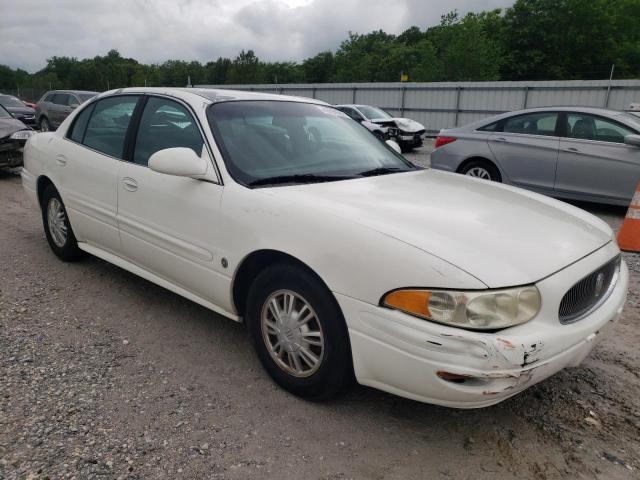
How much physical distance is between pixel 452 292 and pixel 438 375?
35cm

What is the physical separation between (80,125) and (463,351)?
3.73 metres

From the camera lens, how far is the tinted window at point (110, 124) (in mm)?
3832

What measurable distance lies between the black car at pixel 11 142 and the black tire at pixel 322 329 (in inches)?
325

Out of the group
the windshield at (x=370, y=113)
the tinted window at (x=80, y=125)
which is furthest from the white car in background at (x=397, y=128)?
the tinted window at (x=80, y=125)

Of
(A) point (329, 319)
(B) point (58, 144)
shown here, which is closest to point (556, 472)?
(A) point (329, 319)

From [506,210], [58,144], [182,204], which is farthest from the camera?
[58,144]

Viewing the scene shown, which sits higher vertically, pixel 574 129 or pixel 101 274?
pixel 574 129

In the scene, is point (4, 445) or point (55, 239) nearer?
point (4, 445)

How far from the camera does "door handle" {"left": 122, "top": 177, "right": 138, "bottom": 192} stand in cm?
350

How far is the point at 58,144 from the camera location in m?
4.45

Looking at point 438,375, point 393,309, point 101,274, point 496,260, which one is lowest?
point 101,274

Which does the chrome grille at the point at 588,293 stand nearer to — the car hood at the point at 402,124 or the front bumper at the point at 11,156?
the front bumper at the point at 11,156

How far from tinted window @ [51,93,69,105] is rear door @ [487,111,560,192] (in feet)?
48.1

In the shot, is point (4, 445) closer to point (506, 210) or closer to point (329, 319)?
point (329, 319)
